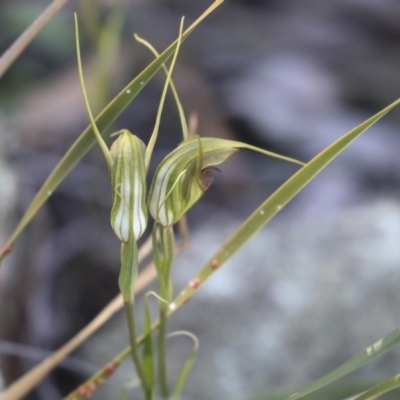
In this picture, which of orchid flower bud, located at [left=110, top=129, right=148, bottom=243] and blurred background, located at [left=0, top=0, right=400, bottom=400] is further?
blurred background, located at [left=0, top=0, right=400, bottom=400]

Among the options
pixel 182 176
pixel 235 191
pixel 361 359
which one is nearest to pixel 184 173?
pixel 182 176

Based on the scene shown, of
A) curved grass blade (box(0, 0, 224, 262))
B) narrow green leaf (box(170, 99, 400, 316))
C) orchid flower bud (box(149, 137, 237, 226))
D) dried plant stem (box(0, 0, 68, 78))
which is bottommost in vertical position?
orchid flower bud (box(149, 137, 237, 226))

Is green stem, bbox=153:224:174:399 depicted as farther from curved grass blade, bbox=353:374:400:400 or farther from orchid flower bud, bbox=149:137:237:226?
curved grass blade, bbox=353:374:400:400

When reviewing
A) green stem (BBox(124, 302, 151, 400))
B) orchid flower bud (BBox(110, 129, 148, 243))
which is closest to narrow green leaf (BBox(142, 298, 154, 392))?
green stem (BBox(124, 302, 151, 400))

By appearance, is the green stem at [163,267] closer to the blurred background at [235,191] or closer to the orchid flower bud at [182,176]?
the orchid flower bud at [182,176]

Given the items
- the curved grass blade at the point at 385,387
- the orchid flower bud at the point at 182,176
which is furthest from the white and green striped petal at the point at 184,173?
the curved grass blade at the point at 385,387

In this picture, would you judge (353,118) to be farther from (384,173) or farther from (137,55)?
(137,55)
